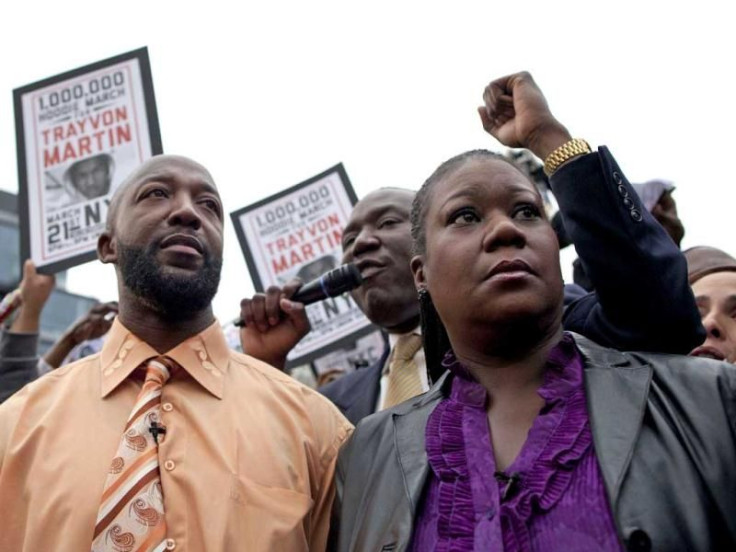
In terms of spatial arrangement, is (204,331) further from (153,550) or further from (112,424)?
(153,550)

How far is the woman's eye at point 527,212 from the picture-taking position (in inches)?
81.6

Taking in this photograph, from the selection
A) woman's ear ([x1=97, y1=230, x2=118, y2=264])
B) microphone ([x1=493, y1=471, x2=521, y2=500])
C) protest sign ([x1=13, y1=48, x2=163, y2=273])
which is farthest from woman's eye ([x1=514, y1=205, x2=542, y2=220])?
protest sign ([x1=13, y1=48, x2=163, y2=273])

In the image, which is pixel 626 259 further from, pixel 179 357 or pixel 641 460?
pixel 179 357

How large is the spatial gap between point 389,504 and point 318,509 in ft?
1.84

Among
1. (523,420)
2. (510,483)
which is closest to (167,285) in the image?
(523,420)

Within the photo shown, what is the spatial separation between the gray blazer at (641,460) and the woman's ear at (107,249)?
1.42 m

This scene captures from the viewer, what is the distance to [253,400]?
2.50 meters

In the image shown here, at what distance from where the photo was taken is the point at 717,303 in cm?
288

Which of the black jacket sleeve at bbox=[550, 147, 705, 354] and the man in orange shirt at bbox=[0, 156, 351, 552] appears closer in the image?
the black jacket sleeve at bbox=[550, 147, 705, 354]

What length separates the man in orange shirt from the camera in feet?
6.70

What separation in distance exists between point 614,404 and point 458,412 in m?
0.41

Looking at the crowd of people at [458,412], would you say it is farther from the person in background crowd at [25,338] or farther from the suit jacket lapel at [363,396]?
the person in background crowd at [25,338]

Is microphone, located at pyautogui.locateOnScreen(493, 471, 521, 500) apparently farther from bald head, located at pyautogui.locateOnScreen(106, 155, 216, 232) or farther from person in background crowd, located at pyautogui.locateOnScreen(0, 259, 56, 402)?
person in background crowd, located at pyautogui.locateOnScreen(0, 259, 56, 402)

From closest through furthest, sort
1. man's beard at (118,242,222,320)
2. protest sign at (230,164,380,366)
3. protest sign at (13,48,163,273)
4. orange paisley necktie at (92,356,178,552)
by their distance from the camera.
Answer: orange paisley necktie at (92,356,178,552) → man's beard at (118,242,222,320) → protest sign at (13,48,163,273) → protest sign at (230,164,380,366)
